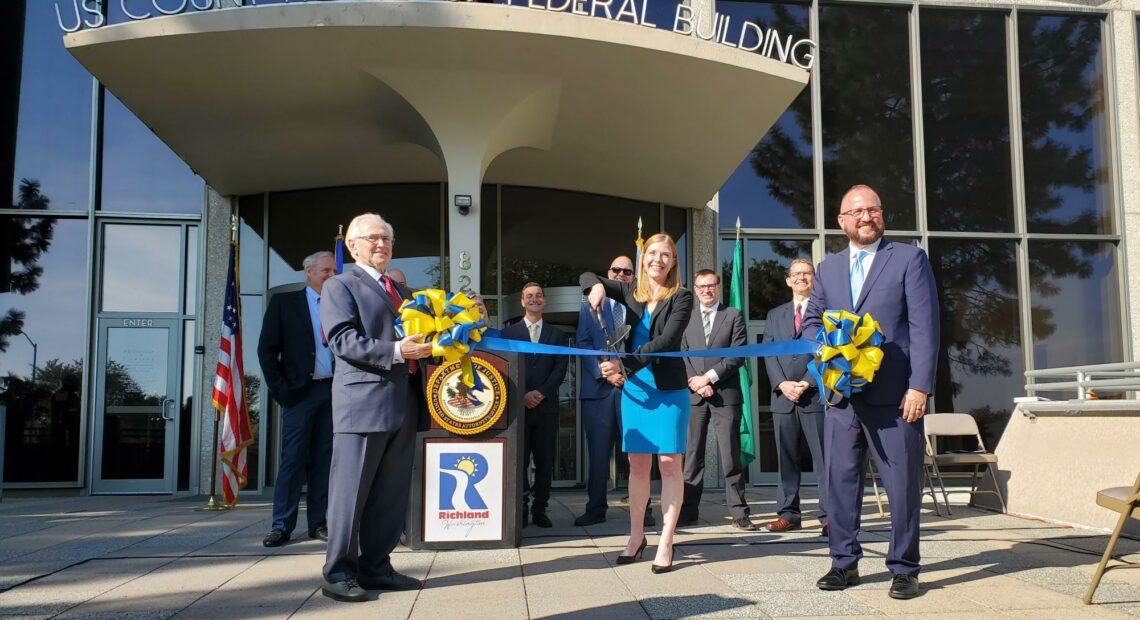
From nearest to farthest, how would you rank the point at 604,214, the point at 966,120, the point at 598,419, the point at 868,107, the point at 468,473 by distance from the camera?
the point at 468,473 < the point at 598,419 < the point at 604,214 < the point at 868,107 < the point at 966,120

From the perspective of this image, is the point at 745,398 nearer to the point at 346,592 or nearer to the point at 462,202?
the point at 462,202

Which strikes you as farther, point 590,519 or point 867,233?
point 590,519

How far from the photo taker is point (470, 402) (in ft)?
17.1

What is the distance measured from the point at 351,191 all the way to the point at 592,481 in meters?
6.35

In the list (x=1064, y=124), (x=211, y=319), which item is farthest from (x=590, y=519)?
(x=1064, y=124)

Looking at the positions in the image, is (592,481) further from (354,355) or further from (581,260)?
(581,260)

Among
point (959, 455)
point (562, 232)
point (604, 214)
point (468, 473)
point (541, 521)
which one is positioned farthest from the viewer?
point (604, 214)

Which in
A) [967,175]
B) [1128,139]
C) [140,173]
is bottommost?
[140,173]

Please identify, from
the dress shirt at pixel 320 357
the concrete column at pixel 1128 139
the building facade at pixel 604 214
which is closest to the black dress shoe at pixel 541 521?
the dress shirt at pixel 320 357

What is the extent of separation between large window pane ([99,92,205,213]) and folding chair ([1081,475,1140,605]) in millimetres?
10350

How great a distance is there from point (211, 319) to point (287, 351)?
556 cm

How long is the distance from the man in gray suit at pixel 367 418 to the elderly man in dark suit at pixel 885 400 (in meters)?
2.06

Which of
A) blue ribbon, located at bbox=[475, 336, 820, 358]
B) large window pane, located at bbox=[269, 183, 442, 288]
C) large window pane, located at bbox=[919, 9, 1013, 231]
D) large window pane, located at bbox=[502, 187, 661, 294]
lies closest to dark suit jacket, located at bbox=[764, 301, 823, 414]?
blue ribbon, located at bbox=[475, 336, 820, 358]

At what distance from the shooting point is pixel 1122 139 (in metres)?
11.8
